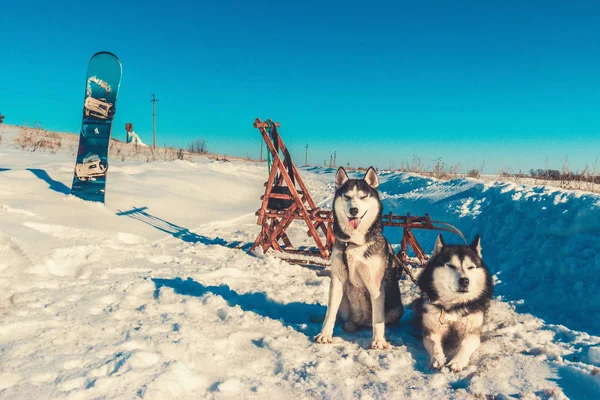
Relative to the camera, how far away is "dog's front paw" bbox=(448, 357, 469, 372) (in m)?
2.83

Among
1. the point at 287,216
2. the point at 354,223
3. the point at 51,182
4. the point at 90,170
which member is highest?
the point at 90,170

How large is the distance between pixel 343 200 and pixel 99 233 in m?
4.48

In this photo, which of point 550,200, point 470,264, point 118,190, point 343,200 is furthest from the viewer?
point 118,190

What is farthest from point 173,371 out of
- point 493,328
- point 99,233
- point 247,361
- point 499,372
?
point 99,233

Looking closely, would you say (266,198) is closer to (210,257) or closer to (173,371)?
(210,257)

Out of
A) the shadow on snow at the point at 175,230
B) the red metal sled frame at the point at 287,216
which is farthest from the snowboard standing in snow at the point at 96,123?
the red metal sled frame at the point at 287,216

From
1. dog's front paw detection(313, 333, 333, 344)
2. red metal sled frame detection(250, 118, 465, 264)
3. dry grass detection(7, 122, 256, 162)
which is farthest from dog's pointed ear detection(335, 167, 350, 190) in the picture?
dry grass detection(7, 122, 256, 162)

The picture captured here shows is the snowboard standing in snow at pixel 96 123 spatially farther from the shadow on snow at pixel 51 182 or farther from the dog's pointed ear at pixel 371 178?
the dog's pointed ear at pixel 371 178

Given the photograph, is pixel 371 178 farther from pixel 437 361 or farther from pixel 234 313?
pixel 234 313

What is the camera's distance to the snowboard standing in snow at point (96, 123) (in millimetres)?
7562

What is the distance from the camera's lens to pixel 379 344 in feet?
10.6

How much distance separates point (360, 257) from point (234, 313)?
1.38 meters

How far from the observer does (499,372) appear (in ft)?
9.23

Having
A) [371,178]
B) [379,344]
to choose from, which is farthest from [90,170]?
[379,344]
